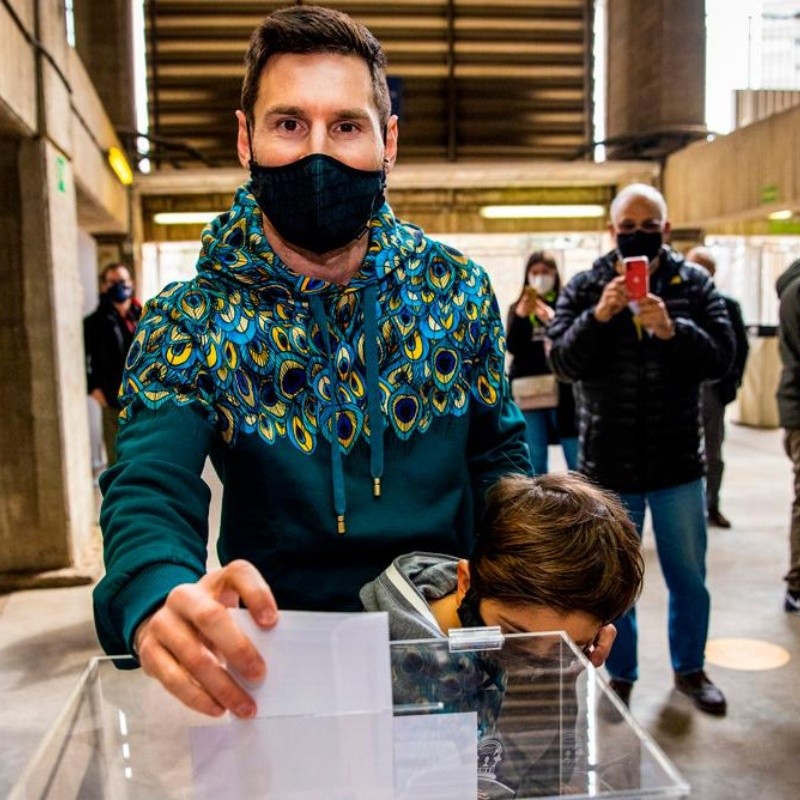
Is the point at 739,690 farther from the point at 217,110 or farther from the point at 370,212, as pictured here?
the point at 217,110

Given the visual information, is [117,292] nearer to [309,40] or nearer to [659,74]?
[309,40]

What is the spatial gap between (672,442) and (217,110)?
31.1 feet

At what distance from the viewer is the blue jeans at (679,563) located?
3.16 metres

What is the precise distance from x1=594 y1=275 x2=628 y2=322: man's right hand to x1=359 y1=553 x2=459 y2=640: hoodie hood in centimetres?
196

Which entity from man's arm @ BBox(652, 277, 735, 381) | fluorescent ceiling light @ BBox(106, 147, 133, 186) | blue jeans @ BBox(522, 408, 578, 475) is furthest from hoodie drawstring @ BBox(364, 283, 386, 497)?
fluorescent ceiling light @ BBox(106, 147, 133, 186)

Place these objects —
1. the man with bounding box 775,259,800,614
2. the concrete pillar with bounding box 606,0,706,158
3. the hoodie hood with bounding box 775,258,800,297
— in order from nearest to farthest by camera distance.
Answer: the man with bounding box 775,259,800,614, the hoodie hood with bounding box 775,258,800,297, the concrete pillar with bounding box 606,0,706,158

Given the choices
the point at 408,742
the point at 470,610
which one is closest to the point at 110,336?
the point at 470,610

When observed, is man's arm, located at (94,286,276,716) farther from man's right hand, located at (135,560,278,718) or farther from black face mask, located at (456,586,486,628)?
black face mask, located at (456,586,486,628)

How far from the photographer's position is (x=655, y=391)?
3150 millimetres

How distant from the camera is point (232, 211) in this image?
53.1 inches

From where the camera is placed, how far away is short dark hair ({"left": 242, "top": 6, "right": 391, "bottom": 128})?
1.18 m

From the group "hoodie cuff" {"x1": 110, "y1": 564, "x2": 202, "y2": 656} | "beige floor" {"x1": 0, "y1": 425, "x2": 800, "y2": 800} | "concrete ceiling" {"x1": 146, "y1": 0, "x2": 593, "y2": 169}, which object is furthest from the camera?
"concrete ceiling" {"x1": 146, "y1": 0, "x2": 593, "y2": 169}

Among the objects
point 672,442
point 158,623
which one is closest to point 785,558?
point 672,442

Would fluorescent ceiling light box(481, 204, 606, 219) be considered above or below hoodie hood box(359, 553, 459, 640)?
above
